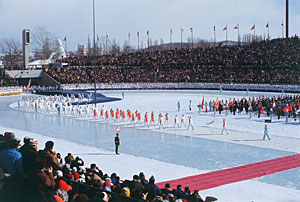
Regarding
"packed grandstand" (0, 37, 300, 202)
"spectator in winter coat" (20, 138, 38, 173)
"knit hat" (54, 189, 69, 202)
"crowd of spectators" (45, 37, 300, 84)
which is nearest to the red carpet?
"knit hat" (54, 189, 69, 202)

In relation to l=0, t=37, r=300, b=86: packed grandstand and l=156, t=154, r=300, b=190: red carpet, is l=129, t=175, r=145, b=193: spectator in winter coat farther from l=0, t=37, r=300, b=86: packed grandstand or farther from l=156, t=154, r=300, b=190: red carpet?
l=0, t=37, r=300, b=86: packed grandstand

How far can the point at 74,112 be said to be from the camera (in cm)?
3244

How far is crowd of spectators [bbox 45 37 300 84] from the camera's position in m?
62.5

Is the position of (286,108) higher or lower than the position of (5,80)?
lower

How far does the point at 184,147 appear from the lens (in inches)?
707

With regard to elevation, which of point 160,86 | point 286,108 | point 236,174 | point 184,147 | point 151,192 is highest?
point 160,86

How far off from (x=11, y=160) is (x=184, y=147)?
1250cm

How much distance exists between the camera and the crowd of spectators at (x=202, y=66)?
205 ft

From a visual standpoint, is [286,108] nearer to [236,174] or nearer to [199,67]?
[236,174]

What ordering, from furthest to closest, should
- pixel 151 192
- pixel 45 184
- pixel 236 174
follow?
pixel 236 174
pixel 151 192
pixel 45 184

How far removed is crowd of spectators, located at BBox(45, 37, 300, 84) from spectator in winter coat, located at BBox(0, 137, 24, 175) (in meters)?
54.4

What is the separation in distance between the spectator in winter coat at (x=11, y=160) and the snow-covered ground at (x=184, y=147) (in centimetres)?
655

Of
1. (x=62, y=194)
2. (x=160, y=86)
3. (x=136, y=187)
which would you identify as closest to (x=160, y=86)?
(x=160, y=86)

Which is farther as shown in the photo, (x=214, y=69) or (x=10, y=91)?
(x=214, y=69)
